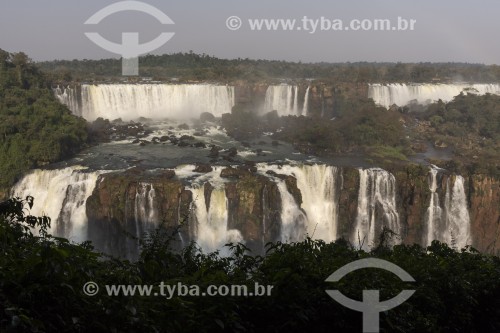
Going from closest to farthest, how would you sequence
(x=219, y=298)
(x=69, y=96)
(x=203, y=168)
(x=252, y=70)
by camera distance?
1. (x=219, y=298)
2. (x=203, y=168)
3. (x=69, y=96)
4. (x=252, y=70)

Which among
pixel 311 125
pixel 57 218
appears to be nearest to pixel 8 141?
pixel 57 218

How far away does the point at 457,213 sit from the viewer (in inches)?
763

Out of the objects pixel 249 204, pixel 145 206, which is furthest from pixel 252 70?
pixel 145 206

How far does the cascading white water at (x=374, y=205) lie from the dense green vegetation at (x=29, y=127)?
11980 millimetres

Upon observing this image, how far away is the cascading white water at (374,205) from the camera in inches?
750

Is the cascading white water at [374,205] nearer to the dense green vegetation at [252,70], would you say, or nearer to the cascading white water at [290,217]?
the cascading white water at [290,217]

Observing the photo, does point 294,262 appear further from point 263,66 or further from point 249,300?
point 263,66

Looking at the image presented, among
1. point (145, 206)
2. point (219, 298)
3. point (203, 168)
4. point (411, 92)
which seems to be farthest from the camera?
point (411, 92)

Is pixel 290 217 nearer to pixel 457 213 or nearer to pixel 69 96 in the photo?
pixel 457 213

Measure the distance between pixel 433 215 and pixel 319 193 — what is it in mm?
4463

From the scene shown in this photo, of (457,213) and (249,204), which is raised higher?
(249,204)

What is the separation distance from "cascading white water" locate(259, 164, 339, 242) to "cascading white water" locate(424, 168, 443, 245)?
354 centimetres

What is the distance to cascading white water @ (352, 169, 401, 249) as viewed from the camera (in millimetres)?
19047

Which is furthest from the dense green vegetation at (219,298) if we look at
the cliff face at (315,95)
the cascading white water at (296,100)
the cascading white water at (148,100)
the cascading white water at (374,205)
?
the cliff face at (315,95)
